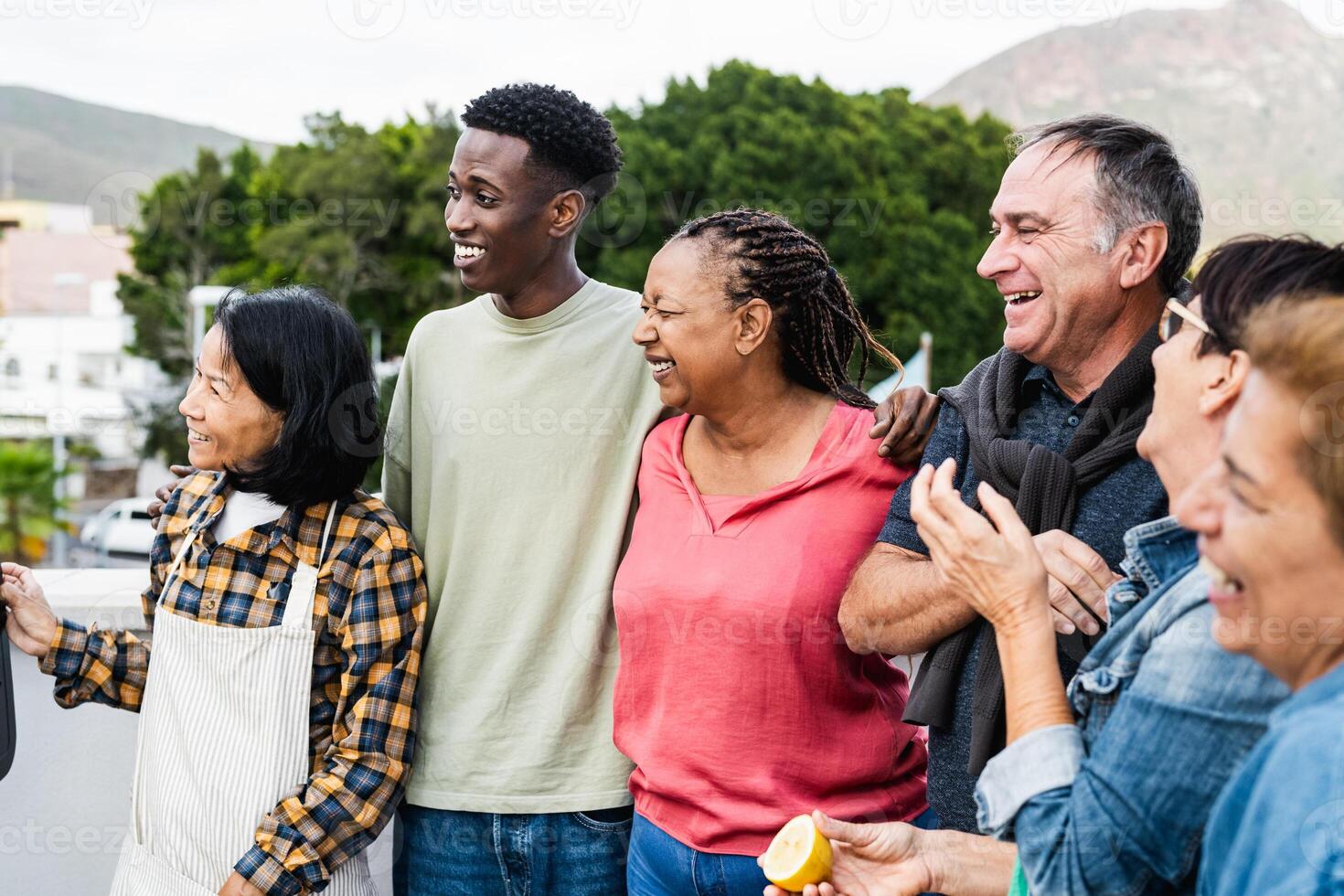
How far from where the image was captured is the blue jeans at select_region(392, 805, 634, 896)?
2564mm

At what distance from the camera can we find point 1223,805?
1328mm

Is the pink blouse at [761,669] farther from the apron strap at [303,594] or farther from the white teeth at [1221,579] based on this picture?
the white teeth at [1221,579]

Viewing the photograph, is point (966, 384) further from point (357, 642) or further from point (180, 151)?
point (180, 151)

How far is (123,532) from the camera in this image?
2683 centimetres

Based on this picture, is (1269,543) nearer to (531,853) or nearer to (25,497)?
(531,853)

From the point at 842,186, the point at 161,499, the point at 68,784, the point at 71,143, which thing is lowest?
the point at 68,784

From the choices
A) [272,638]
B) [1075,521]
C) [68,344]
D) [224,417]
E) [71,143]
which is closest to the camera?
[1075,521]

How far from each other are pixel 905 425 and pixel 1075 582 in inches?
20.1

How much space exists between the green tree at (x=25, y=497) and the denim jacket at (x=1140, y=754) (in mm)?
21038

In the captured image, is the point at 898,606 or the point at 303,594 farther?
the point at 303,594

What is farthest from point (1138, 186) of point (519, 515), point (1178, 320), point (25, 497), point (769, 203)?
point (769, 203)

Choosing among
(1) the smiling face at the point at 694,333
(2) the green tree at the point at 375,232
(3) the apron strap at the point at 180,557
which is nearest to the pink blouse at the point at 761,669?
(1) the smiling face at the point at 694,333

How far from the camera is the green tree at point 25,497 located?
19797 mm

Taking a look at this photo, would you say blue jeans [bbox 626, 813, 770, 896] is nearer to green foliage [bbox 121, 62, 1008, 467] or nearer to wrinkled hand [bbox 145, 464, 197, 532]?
wrinkled hand [bbox 145, 464, 197, 532]
